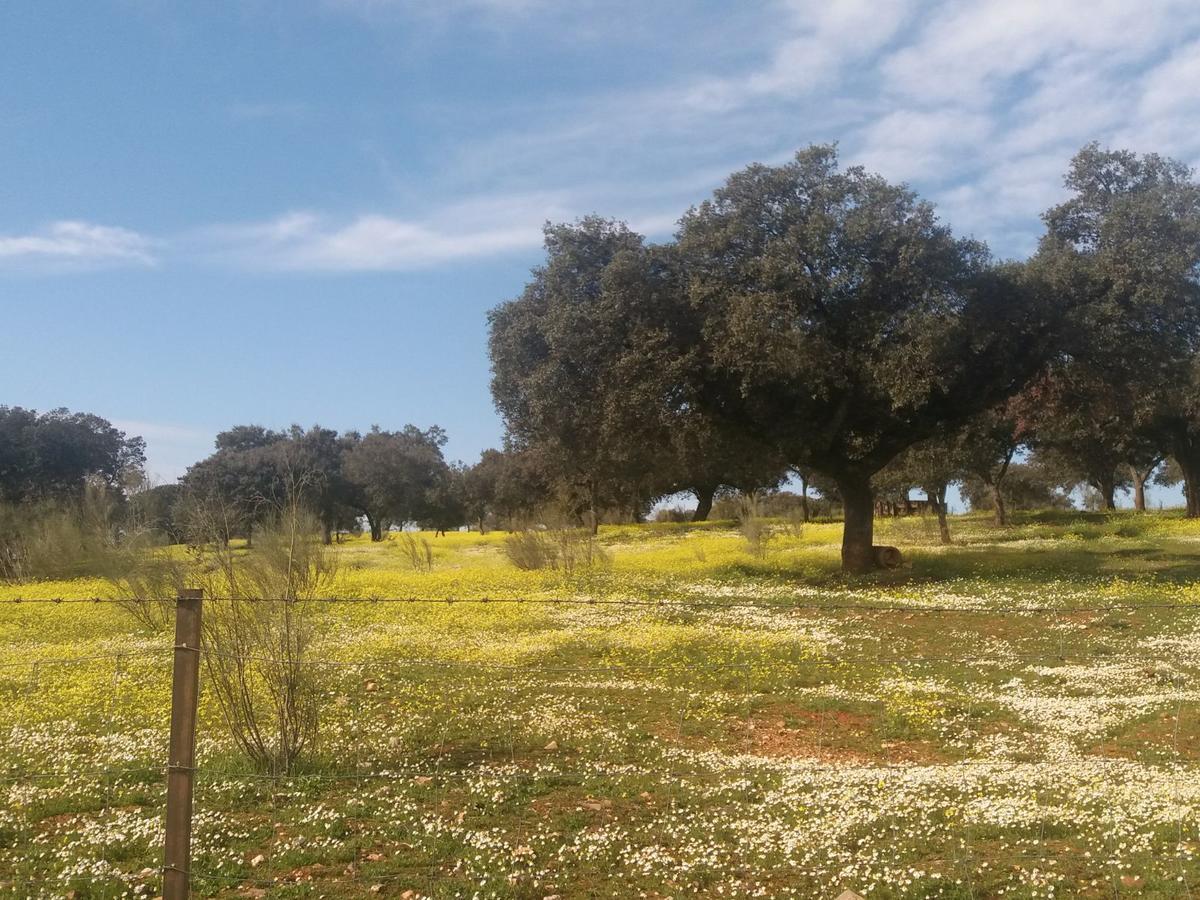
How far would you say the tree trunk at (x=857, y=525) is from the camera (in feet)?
81.3

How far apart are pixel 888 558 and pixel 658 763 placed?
59.6 ft

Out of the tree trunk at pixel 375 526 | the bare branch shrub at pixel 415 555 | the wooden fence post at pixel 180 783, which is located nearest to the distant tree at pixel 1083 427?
the bare branch shrub at pixel 415 555

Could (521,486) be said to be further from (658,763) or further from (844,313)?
(658,763)

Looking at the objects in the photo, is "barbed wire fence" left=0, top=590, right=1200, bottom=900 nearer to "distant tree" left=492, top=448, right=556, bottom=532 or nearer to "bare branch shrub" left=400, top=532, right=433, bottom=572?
"bare branch shrub" left=400, top=532, right=433, bottom=572

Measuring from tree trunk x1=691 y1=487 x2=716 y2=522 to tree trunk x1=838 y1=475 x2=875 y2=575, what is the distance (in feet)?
122

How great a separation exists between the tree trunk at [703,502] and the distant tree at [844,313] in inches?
1517

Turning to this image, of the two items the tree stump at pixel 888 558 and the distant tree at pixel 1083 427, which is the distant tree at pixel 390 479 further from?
the tree stump at pixel 888 558

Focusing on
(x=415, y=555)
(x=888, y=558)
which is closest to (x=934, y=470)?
(x=888, y=558)

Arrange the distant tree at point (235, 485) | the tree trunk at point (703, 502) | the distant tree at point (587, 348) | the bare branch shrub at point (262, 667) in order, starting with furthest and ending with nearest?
the tree trunk at point (703, 502) → the distant tree at point (587, 348) → the distant tree at point (235, 485) → the bare branch shrub at point (262, 667)

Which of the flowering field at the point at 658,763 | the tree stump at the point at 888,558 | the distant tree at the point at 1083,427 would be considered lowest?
the flowering field at the point at 658,763

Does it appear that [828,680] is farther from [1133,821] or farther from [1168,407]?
[1168,407]

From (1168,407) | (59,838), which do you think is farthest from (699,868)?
(1168,407)

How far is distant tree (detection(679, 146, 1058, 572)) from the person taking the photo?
20.9m

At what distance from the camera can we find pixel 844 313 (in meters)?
22.5
